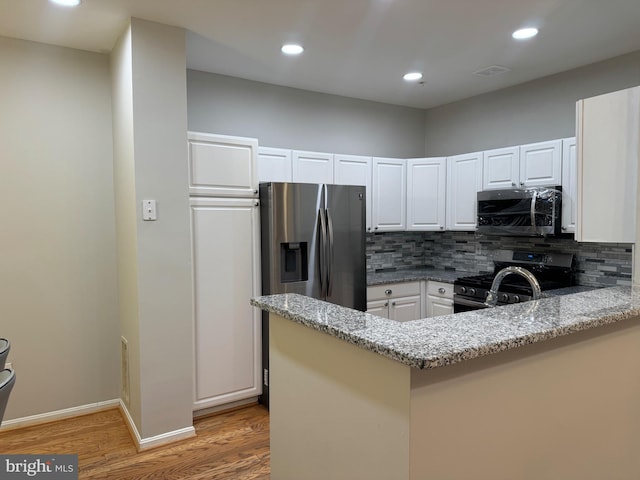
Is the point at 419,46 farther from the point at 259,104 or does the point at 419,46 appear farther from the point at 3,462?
the point at 3,462

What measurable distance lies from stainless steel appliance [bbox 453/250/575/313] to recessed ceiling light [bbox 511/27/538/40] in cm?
173

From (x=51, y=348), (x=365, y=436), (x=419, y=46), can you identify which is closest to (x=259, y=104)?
(x=419, y=46)

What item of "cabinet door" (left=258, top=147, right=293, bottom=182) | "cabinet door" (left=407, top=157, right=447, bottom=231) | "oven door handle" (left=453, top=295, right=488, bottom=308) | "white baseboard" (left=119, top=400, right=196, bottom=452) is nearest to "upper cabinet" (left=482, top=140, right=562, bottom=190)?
"cabinet door" (left=407, top=157, right=447, bottom=231)

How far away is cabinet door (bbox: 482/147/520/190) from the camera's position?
3656mm

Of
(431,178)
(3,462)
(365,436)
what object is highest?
(431,178)

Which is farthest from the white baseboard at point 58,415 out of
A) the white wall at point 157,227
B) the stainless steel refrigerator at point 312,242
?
the stainless steel refrigerator at point 312,242

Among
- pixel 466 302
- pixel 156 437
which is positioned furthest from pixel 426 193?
pixel 156 437

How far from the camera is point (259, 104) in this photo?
3.85m

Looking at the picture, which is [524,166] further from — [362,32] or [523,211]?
[362,32]

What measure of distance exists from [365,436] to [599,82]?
338 centimetres

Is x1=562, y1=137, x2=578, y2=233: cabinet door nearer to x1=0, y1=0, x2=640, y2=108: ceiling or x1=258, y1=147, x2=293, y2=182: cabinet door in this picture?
x1=0, y1=0, x2=640, y2=108: ceiling

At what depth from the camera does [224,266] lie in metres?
3.12

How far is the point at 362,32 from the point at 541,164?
1781mm

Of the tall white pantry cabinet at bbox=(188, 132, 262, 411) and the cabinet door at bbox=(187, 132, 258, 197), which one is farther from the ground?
the cabinet door at bbox=(187, 132, 258, 197)
